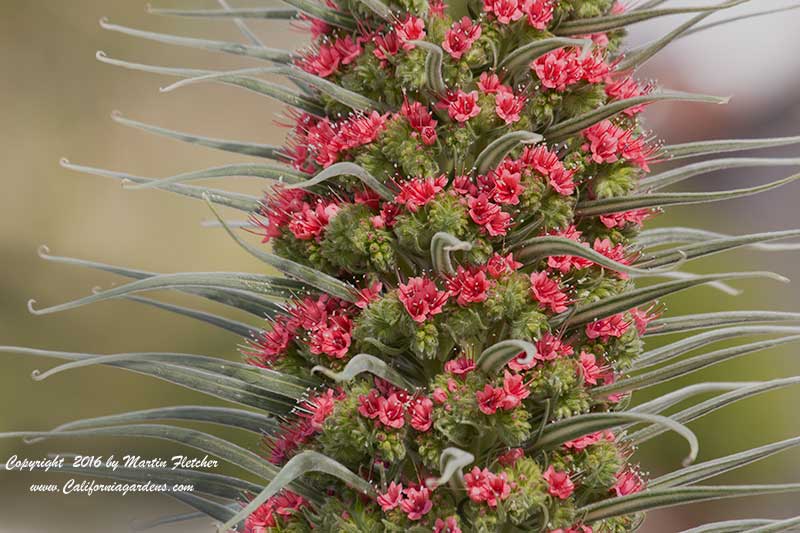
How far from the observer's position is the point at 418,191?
75 cm

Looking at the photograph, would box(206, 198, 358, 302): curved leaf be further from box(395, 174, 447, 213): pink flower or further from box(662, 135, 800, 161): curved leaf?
box(662, 135, 800, 161): curved leaf

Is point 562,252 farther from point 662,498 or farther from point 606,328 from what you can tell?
point 662,498

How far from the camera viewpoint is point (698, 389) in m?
0.76

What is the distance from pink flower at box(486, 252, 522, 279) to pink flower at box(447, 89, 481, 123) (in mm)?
113

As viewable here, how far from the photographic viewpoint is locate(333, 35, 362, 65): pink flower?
82cm

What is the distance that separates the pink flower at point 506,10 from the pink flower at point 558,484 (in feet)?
1.20

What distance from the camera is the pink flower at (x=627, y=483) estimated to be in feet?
2.59

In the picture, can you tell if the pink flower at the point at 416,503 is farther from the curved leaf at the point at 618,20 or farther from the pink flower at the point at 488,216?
the curved leaf at the point at 618,20

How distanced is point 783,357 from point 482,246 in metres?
3.19

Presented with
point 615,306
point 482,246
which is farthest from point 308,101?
point 615,306

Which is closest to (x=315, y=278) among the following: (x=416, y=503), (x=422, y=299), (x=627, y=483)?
(x=422, y=299)

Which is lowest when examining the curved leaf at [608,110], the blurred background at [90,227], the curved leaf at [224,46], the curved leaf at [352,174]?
the curved leaf at [352,174]

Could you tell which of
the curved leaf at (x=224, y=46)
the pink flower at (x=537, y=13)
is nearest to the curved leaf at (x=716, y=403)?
the pink flower at (x=537, y=13)

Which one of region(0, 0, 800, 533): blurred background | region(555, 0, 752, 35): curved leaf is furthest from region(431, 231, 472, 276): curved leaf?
region(0, 0, 800, 533): blurred background
